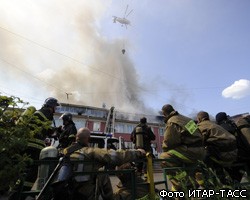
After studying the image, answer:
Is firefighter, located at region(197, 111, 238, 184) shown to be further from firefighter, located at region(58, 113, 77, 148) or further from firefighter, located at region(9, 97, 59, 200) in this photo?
firefighter, located at region(58, 113, 77, 148)

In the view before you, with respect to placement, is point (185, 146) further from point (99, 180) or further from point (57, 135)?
point (57, 135)

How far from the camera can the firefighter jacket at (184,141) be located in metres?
4.21

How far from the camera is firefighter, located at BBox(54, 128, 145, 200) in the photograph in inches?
127

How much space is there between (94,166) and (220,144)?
2417 mm

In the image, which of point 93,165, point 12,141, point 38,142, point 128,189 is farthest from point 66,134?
point 12,141

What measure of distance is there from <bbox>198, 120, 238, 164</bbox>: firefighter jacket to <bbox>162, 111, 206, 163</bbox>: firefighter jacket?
1.73ft

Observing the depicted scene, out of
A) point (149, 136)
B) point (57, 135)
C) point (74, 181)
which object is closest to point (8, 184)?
point (74, 181)

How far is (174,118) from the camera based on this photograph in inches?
175

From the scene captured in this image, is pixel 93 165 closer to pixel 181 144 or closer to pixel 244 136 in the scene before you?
pixel 181 144

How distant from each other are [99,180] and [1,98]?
175 centimetres

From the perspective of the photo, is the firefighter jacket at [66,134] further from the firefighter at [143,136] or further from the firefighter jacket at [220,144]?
the firefighter jacket at [220,144]

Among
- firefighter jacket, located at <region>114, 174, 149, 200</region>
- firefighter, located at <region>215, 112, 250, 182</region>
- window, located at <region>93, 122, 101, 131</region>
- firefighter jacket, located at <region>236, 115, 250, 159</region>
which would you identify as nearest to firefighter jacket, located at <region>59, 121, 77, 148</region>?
firefighter jacket, located at <region>114, 174, 149, 200</region>

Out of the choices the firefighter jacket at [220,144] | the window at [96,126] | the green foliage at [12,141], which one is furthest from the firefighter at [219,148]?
the window at [96,126]

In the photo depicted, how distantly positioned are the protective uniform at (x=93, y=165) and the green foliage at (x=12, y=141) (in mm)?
1021
